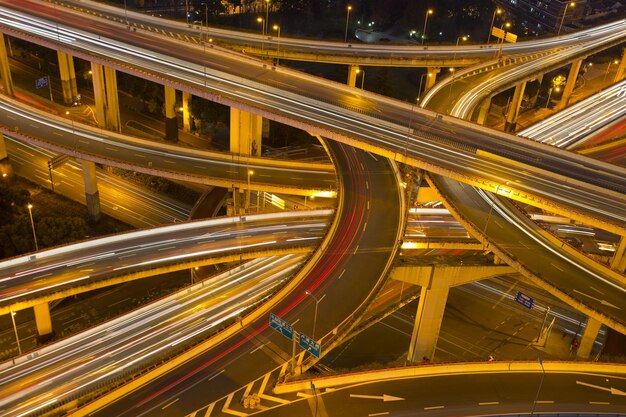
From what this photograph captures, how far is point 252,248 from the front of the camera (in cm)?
6606

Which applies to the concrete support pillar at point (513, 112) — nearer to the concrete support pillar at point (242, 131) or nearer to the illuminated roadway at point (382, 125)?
the illuminated roadway at point (382, 125)

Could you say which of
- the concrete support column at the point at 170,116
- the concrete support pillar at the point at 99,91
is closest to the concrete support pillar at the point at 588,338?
the concrete support column at the point at 170,116

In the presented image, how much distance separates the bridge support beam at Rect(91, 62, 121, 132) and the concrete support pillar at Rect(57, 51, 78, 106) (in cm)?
1531

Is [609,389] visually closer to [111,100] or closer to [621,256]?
[621,256]

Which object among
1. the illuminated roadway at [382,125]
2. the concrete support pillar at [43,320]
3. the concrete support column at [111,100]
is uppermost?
the illuminated roadway at [382,125]

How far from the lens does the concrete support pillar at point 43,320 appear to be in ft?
206

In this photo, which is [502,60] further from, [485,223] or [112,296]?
[112,296]

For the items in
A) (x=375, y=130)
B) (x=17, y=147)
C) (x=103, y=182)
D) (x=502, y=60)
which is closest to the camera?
(x=375, y=130)

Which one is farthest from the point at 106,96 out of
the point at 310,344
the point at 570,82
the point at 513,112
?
the point at 570,82

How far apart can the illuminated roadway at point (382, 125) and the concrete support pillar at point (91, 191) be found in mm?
14613

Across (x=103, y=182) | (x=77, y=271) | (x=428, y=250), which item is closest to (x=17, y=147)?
(x=103, y=182)

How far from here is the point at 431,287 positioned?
218 feet

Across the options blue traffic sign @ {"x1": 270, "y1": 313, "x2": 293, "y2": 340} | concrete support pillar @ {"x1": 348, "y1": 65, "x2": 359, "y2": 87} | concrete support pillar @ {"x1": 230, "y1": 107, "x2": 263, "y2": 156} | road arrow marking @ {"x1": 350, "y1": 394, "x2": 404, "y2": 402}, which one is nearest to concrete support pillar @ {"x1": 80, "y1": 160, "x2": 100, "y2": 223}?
concrete support pillar @ {"x1": 230, "y1": 107, "x2": 263, "y2": 156}

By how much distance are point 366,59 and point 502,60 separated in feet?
87.3
